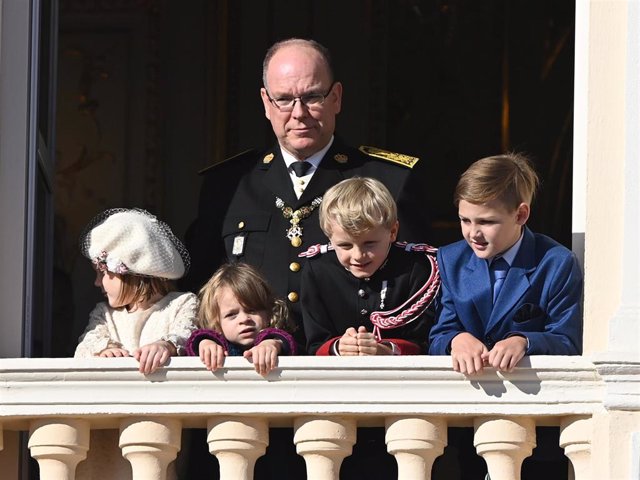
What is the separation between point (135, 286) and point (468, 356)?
109cm

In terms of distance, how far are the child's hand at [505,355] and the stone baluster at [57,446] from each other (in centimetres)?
105

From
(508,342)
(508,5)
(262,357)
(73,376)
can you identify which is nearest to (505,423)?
(508,342)

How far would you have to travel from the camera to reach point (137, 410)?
511 centimetres

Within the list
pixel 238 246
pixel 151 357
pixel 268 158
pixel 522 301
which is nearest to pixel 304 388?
pixel 151 357

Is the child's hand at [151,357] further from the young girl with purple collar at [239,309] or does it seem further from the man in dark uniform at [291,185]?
the man in dark uniform at [291,185]

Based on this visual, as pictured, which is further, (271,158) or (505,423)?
(271,158)

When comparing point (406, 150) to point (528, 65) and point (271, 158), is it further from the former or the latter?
point (271, 158)

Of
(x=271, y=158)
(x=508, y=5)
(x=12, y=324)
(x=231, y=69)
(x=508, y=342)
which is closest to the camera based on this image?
(x=508, y=342)

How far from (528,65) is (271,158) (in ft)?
Answer: 12.5

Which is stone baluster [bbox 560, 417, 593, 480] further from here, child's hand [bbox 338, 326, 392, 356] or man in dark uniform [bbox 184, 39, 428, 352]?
man in dark uniform [bbox 184, 39, 428, 352]

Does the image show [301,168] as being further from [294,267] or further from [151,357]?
[151,357]

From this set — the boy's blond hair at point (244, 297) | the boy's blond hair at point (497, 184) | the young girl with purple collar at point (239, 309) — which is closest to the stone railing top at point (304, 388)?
the young girl with purple collar at point (239, 309)

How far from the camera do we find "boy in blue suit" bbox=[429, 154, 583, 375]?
5.16 metres

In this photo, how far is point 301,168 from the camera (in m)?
5.92
